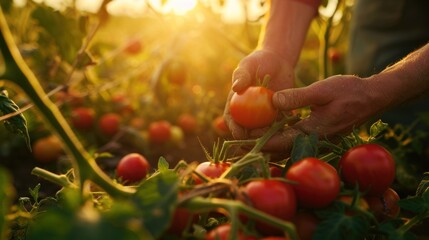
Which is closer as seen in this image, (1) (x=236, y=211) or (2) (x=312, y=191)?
(1) (x=236, y=211)

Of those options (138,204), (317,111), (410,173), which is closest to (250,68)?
(317,111)

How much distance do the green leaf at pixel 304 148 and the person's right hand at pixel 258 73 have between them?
1.17 feet

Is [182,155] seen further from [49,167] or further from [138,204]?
[138,204]

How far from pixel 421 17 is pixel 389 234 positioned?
103 inches

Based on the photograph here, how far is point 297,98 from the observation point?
4.85 feet

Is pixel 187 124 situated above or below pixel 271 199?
below

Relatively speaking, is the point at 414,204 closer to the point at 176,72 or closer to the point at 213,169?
the point at 213,169

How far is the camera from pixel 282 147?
145 centimetres

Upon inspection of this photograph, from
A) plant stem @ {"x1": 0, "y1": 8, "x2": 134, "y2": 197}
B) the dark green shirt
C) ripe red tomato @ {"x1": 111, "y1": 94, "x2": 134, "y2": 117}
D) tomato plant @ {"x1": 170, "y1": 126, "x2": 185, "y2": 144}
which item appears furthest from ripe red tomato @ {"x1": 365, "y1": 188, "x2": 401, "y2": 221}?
ripe red tomato @ {"x1": 111, "y1": 94, "x2": 134, "y2": 117}

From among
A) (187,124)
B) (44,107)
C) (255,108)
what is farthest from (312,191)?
(187,124)

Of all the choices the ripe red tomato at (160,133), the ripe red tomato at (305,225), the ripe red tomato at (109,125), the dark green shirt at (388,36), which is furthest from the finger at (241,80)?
the dark green shirt at (388,36)

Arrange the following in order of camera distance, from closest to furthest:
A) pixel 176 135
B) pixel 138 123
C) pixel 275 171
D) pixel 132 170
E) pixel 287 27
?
1. pixel 275 171
2. pixel 132 170
3. pixel 287 27
4. pixel 176 135
5. pixel 138 123

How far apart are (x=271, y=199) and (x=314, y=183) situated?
0.38ft

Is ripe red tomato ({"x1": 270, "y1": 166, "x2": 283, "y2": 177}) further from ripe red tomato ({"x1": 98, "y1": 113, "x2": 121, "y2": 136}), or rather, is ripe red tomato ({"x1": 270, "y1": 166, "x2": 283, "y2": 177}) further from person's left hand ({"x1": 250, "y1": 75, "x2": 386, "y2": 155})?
ripe red tomato ({"x1": 98, "y1": 113, "x2": 121, "y2": 136})
